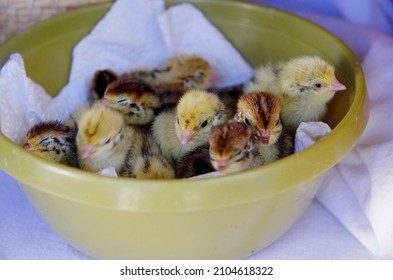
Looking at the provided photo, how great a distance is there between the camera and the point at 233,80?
4.21ft

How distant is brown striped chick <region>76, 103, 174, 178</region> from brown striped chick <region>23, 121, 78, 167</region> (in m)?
0.03

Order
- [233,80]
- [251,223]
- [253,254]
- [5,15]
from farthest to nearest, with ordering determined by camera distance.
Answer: [233,80] < [5,15] < [253,254] < [251,223]

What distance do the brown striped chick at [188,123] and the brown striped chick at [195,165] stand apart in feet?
0.08

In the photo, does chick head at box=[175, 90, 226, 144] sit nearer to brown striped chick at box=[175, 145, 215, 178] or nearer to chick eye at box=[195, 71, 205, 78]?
brown striped chick at box=[175, 145, 215, 178]

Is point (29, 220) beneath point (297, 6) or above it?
beneath

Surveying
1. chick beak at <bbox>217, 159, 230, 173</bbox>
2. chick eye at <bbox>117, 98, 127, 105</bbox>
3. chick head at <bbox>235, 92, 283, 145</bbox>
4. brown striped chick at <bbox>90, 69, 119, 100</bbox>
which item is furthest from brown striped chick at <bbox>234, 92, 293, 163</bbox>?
brown striped chick at <bbox>90, 69, 119, 100</bbox>

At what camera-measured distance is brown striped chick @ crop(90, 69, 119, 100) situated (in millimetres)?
1173

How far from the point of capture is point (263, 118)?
0.90 m

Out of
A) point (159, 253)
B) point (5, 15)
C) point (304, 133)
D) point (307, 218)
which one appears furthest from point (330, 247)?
point (5, 15)

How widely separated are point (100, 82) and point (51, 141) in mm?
250

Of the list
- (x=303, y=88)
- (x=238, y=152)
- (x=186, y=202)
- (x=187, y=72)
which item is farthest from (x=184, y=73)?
(x=186, y=202)

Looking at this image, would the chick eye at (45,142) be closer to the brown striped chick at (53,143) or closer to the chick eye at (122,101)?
the brown striped chick at (53,143)

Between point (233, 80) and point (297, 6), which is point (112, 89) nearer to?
point (233, 80)
